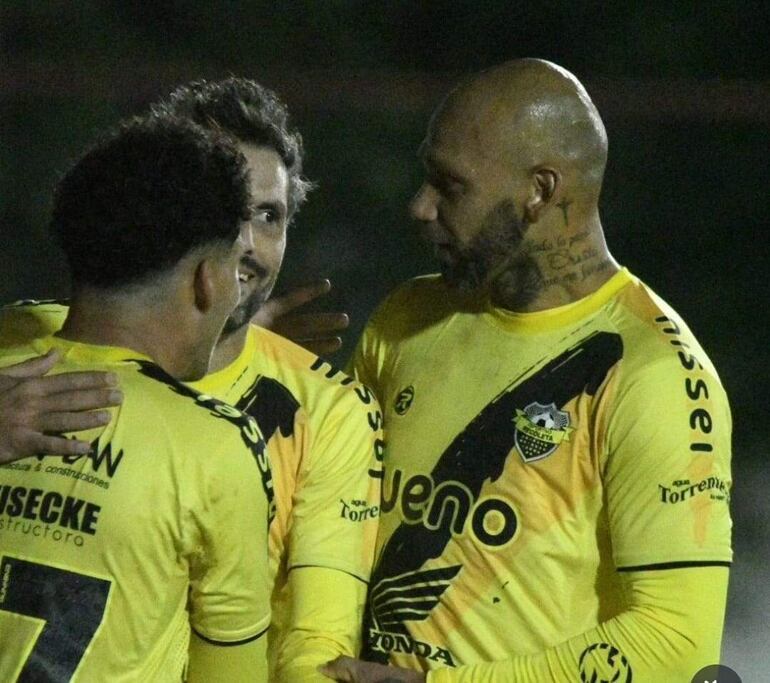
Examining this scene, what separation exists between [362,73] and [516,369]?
5.58 meters

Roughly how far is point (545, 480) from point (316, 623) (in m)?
0.47

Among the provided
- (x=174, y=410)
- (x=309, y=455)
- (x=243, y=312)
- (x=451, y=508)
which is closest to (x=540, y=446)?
(x=451, y=508)

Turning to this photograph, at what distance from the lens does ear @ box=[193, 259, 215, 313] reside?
209 cm

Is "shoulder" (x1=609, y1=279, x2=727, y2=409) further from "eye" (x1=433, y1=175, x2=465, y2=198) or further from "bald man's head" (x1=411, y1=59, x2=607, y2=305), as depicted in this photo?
"eye" (x1=433, y1=175, x2=465, y2=198)

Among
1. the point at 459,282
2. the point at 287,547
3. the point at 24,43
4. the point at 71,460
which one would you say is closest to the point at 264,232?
the point at 459,282

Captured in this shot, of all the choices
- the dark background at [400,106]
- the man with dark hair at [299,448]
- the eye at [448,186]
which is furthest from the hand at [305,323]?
the dark background at [400,106]

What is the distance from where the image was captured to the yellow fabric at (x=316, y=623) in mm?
2510

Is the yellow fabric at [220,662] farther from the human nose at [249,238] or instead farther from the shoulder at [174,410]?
the human nose at [249,238]

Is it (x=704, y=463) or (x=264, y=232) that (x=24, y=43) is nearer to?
(x=264, y=232)

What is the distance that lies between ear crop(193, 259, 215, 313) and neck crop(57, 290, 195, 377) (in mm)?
41

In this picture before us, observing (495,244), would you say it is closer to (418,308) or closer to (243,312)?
(418,308)

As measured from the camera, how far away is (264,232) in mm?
2779

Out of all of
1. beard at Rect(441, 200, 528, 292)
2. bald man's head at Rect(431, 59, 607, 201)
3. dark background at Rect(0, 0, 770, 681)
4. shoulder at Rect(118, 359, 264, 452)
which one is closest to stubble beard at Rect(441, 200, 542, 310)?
beard at Rect(441, 200, 528, 292)

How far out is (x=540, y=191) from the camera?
8.86ft
